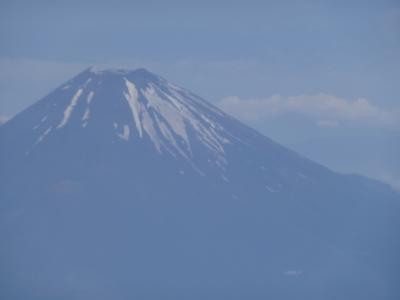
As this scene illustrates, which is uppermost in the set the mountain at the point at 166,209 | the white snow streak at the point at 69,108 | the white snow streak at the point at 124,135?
the white snow streak at the point at 69,108

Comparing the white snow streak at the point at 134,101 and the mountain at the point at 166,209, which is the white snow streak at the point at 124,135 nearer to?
the mountain at the point at 166,209

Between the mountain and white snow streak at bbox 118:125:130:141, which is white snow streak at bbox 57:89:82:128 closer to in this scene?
the mountain

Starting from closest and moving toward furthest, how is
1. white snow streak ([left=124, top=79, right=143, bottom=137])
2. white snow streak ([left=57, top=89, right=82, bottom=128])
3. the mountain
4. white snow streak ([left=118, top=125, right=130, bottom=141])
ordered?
the mountain → white snow streak ([left=118, top=125, right=130, bottom=141]) → white snow streak ([left=124, top=79, right=143, bottom=137]) → white snow streak ([left=57, top=89, right=82, bottom=128])

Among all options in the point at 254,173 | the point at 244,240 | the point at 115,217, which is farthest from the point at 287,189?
the point at 115,217

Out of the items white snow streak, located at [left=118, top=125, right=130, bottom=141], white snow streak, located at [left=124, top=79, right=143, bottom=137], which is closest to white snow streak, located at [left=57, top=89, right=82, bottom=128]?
white snow streak, located at [left=124, top=79, right=143, bottom=137]

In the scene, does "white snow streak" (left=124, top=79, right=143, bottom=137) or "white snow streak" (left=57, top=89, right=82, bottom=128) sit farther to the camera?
"white snow streak" (left=57, top=89, right=82, bottom=128)

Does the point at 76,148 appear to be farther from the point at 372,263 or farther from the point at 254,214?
the point at 372,263

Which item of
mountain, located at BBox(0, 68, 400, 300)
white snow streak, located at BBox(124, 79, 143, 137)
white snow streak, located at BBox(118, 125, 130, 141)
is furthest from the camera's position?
white snow streak, located at BBox(124, 79, 143, 137)

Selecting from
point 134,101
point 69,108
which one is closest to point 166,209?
point 134,101

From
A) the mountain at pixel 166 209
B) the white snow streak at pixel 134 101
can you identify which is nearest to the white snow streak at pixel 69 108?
the mountain at pixel 166 209
